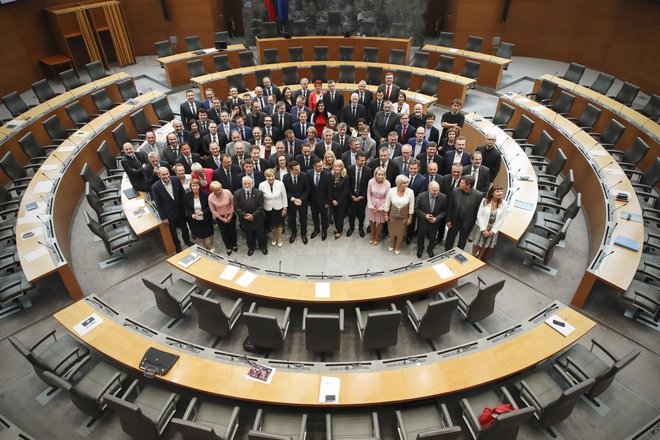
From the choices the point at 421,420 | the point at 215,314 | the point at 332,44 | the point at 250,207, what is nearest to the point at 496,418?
the point at 421,420

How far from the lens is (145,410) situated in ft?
14.7

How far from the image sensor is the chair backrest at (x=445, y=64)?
12.3 metres

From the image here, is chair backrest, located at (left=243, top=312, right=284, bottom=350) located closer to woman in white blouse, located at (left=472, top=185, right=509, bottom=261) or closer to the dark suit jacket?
the dark suit jacket

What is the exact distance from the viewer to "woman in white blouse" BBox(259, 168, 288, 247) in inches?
257

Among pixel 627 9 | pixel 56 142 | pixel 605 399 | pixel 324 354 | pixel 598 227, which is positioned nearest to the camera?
pixel 605 399

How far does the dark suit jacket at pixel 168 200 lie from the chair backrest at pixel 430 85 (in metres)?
8.21

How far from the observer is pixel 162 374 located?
4.49m

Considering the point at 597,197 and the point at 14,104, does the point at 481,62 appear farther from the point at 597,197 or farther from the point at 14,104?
the point at 14,104

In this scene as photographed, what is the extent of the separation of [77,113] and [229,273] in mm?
7119

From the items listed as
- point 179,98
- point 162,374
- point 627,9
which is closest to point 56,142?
point 179,98

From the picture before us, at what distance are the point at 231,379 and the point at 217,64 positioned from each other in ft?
35.6

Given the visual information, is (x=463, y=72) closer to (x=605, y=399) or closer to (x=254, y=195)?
(x=254, y=195)

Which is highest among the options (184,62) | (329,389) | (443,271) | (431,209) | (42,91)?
(184,62)

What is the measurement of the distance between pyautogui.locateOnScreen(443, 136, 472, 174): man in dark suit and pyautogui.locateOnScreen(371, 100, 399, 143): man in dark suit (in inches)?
64.5
